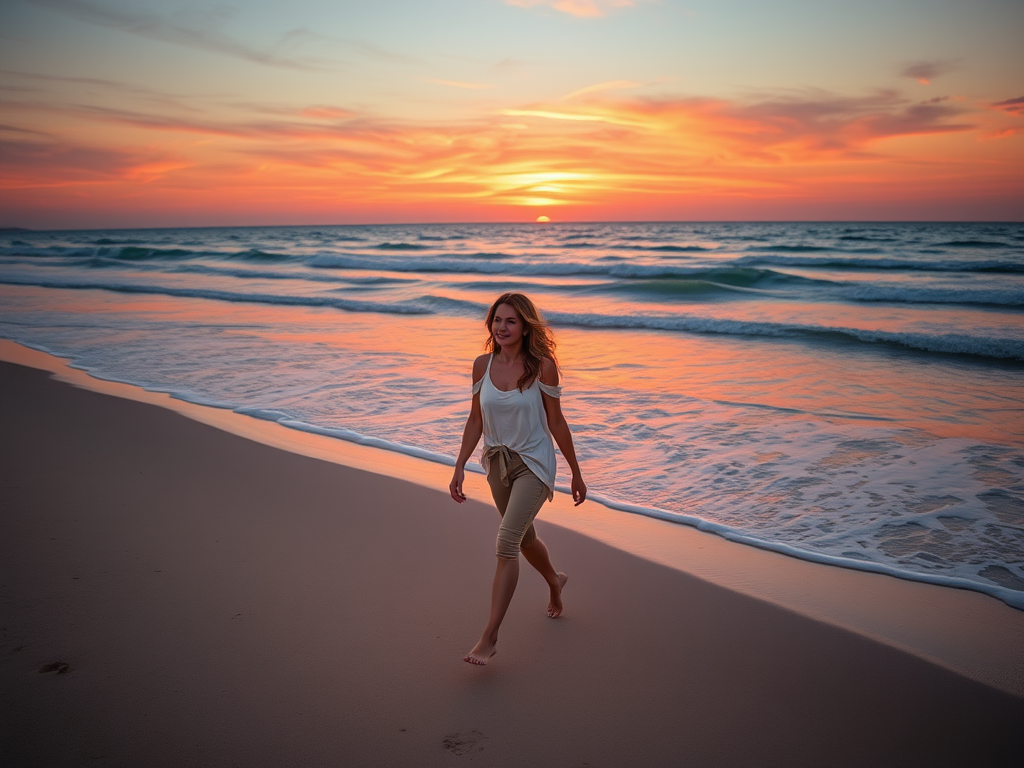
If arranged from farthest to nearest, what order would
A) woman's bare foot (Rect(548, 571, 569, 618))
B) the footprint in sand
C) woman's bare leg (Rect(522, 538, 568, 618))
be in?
woman's bare foot (Rect(548, 571, 569, 618)), woman's bare leg (Rect(522, 538, 568, 618)), the footprint in sand

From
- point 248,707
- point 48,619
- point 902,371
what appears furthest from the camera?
point 902,371

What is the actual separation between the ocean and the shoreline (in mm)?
156

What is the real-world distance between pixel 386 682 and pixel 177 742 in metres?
0.83

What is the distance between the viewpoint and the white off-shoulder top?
129 inches

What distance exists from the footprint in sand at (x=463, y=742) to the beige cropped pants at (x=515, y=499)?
0.77m

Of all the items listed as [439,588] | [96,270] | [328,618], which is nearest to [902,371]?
[439,588]

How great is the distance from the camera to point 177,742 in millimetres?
2598

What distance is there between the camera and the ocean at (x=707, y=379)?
512 centimetres

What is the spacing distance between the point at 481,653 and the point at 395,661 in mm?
400

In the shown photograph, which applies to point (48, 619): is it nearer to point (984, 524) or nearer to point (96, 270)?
point (984, 524)

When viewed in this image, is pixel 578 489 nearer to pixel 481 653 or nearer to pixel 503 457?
pixel 503 457

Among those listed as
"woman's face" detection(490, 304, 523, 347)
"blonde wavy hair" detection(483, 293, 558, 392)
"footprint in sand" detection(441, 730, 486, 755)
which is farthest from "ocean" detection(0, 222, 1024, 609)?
"footprint in sand" detection(441, 730, 486, 755)

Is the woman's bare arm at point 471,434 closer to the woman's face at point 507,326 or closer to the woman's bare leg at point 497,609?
the woman's face at point 507,326

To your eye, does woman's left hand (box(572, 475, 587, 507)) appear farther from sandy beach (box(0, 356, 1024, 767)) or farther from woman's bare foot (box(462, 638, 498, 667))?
woman's bare foot (box(462, 638, 498, 667))
